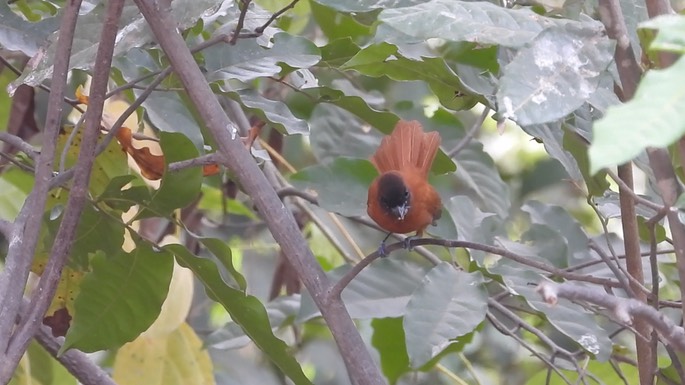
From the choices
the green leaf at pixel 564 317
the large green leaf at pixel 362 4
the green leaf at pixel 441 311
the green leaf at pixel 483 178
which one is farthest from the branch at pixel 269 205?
the green leaf at pixel 483 178

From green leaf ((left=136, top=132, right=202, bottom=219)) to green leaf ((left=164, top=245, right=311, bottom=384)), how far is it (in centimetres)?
6

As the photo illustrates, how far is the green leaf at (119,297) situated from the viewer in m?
1.08

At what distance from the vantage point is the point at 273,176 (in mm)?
1697

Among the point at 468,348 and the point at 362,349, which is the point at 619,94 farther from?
the point at 468,348

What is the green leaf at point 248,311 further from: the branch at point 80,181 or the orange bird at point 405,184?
the orange bird at point 405,184

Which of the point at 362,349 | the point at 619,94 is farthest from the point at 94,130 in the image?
the point at 619,94

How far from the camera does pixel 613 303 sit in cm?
60

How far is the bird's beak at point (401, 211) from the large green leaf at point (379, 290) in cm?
12

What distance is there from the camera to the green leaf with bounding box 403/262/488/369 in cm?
102

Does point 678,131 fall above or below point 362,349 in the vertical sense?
above

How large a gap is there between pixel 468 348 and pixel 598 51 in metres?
2.35

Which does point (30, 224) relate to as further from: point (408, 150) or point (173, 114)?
point (408, 150)

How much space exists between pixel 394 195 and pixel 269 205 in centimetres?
73

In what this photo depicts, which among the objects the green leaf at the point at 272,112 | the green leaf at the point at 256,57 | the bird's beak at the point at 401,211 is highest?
the green leaf at the point at 256,57
